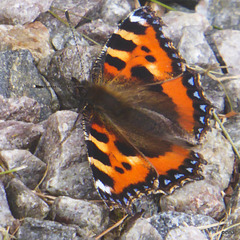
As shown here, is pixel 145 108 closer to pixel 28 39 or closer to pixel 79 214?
pixel 79 214

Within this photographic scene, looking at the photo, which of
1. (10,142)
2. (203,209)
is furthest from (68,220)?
(203,209)

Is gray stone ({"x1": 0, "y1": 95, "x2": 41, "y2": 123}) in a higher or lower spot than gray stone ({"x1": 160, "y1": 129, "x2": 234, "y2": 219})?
higher

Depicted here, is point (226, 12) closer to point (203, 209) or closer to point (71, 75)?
point (71, 75)

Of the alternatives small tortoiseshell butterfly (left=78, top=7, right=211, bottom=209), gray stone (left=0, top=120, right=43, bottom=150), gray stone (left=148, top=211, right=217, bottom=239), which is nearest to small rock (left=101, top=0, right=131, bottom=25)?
small tortoiseshell butterfly (left=78, top=7, right=211, bottom=209)

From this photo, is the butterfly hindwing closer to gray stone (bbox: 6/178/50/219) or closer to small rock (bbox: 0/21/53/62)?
gray stone (bbox: 6/178/50/219)

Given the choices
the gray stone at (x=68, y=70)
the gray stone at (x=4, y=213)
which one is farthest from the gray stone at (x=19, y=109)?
the gray stone at (x=4, y=213)

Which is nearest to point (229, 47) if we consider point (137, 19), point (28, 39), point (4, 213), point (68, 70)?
point (137, 19)

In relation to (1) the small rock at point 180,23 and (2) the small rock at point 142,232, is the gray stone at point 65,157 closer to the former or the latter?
(2) the small rock at point 142,232
